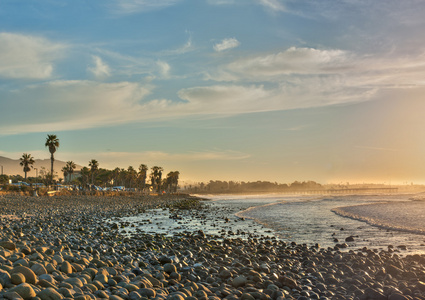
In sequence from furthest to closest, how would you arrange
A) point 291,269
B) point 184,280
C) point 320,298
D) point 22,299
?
point 291,269 → point 184,280 → point 320,298 → point 22,299

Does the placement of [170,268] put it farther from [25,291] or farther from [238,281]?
[25,291]

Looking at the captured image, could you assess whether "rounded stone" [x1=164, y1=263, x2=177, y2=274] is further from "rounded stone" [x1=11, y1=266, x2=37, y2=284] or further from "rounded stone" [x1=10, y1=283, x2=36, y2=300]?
"rounded stone" [x1=10, y1=283, x2=36, y2=300]

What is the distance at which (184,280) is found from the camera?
927cm

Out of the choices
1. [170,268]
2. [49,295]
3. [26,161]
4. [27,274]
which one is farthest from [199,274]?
[26,161]

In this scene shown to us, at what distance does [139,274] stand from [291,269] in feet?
17.4

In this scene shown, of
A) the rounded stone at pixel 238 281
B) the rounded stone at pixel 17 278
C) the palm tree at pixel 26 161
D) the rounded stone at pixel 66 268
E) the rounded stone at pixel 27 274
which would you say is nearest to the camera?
the rounded stone at pixel 17 278

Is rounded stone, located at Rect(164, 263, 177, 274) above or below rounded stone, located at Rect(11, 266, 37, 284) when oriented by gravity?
below

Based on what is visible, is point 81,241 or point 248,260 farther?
point 81,241

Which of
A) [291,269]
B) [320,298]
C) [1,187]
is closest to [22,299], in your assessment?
[320,298]

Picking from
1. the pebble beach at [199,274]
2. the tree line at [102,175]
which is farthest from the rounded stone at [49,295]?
the tree line at [102,175]

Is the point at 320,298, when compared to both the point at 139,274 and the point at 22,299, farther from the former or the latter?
the point at 22,299

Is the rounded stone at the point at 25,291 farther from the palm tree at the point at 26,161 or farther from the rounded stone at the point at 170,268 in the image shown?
the palm tree at the point at 26,161

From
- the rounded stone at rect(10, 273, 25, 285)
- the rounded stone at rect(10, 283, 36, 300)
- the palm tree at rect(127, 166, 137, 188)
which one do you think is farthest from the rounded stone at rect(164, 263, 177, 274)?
the palm tree at rect(127, 166, 137, 188)

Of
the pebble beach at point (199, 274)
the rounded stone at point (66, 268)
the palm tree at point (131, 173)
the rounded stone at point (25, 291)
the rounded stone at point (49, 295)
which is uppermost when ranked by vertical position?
the palm tree at point (131, 173)
